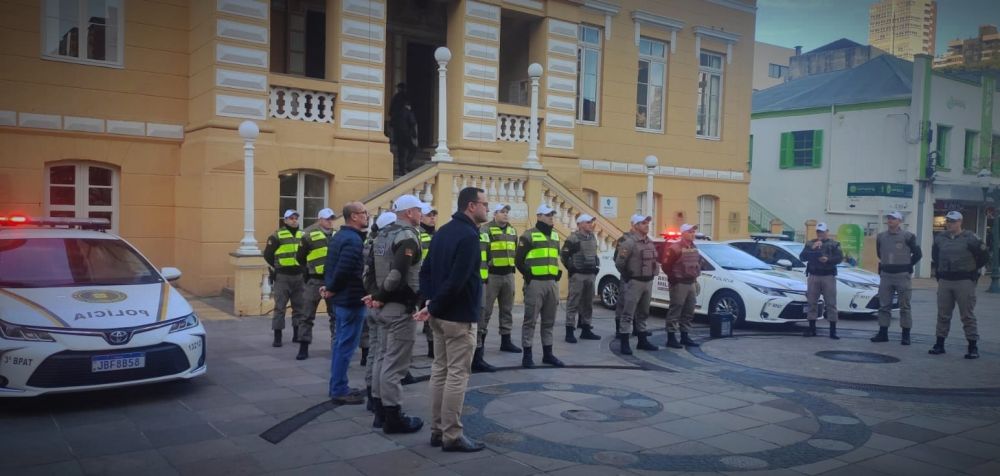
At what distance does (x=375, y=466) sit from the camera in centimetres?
550

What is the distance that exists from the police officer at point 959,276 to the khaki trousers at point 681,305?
3.42 m

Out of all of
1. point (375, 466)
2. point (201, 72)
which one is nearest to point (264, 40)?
point (201, 72)

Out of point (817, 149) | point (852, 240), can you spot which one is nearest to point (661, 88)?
point (852, 240)

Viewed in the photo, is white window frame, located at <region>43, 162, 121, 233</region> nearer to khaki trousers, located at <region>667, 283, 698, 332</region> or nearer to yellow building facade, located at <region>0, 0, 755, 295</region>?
yellow building facade, located at <region>0, 0, 755, 295</region>

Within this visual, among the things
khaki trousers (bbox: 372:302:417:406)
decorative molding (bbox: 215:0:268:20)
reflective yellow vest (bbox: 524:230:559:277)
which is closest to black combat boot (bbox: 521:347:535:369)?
reflective yellow vest (bbox: 524:230:559:277)

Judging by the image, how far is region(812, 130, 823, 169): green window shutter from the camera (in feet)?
96.5

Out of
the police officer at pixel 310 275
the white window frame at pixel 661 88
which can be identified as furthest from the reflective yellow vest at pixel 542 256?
the white window frame at pixel 661 88

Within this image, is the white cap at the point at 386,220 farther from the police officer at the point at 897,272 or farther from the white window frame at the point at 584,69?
the white window frame at the point at 584,69

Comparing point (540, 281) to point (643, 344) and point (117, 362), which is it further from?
point (117, 362)

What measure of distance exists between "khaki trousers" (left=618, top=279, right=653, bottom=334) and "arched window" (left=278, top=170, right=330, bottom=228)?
7.48 m

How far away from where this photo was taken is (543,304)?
9.65 metres

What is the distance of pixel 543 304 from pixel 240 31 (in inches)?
332

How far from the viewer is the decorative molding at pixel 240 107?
45.9ft

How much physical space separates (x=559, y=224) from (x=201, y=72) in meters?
7.68
